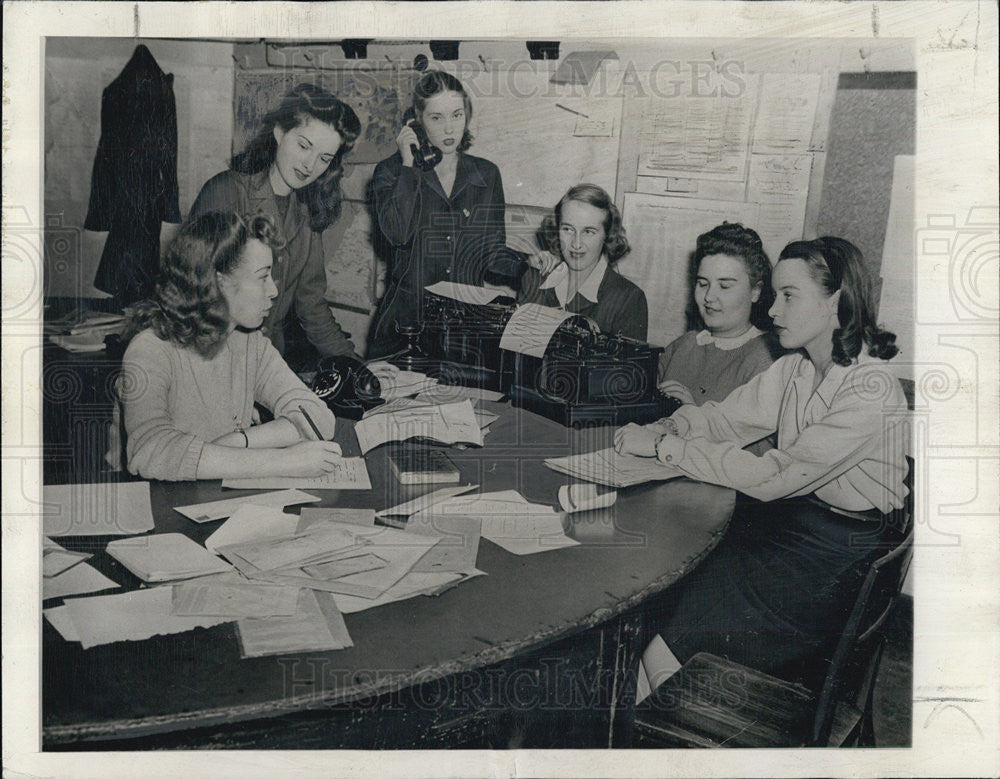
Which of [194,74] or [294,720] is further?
[194,74]

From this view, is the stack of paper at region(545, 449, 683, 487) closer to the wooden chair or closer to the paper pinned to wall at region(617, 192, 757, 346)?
the paper pinned to wall at region(617, 192, 757, 346)

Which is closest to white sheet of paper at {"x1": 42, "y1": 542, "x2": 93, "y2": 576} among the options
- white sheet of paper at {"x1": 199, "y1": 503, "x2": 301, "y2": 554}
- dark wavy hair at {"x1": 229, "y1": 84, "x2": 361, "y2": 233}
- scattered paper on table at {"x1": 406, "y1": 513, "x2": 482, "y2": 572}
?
white sheet of paper at {"x1": 199, "y1": 503, "x2": 301, "y2": 554}

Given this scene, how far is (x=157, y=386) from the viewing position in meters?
2.69

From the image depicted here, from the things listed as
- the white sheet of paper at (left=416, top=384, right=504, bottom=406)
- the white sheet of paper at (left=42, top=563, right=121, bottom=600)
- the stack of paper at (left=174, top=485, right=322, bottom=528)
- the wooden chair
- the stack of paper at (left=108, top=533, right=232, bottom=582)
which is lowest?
the wooden chair

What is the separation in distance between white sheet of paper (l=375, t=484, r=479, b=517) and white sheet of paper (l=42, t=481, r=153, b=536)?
668 mm

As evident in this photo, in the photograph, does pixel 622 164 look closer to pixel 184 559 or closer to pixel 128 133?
pixel 128 133

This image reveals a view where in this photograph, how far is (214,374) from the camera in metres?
2.73

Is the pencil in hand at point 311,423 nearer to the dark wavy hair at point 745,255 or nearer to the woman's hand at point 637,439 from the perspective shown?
the woman's hand at point 637,439

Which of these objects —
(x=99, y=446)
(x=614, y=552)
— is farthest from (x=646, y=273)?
(x=99, y=446)

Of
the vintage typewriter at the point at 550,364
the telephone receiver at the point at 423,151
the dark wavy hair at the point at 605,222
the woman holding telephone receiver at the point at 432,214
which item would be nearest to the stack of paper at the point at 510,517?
the vintage typewriter at the point at 550,364

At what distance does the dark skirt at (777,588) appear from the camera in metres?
2.76

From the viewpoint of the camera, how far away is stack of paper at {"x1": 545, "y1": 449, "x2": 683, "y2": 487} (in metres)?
2.74

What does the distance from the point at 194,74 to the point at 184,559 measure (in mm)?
1357

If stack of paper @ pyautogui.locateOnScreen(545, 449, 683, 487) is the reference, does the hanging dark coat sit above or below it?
above
